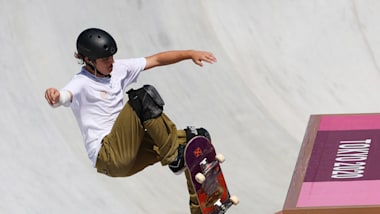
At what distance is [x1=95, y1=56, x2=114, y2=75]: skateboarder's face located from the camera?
7555 millimetres

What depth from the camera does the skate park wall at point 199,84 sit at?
9.25 metres

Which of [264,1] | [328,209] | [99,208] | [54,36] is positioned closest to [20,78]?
[54,36]

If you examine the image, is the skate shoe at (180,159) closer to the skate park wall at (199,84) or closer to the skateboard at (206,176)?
the skateboard at (206,176)

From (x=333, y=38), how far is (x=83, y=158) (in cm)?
325

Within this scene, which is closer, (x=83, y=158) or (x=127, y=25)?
(x=83, y=158)

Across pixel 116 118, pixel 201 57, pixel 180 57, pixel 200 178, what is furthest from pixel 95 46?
pixel 200 178

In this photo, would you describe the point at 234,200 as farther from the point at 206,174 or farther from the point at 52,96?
the point at 52,96

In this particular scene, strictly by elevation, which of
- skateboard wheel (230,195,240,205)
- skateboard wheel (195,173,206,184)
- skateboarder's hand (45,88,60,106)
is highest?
skateboard wheel (230,195,240,205)

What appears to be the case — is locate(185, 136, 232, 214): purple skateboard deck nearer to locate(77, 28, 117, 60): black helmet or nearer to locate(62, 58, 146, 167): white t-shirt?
locate(62, 58, 146, 167): white t-shirt

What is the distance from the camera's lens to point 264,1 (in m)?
11.7

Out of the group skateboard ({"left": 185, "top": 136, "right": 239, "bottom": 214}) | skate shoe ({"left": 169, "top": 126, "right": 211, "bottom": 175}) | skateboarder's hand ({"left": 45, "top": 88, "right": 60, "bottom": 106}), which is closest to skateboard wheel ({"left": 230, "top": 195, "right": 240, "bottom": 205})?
skateboard ({"left": 185, "top": 136, "right": 239, "bottom": 214})

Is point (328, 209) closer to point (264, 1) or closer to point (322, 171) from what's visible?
point (322, 171)

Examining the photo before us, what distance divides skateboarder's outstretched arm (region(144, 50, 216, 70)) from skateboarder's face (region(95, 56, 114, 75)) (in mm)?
385

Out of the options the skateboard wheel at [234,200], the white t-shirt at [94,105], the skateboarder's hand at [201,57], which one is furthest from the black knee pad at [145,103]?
the skateboard wheel at [234,200]
